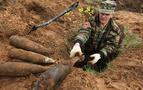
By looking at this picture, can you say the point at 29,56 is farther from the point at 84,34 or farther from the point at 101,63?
the point at 101,63

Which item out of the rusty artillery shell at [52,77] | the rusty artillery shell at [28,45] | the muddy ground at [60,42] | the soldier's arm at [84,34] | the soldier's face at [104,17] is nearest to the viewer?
the rusty artillery shell at [52,77]

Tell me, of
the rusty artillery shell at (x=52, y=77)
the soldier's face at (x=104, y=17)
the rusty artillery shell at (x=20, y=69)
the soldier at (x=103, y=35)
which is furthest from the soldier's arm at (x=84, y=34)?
the rusty artillery shell at (x=20, y=69)

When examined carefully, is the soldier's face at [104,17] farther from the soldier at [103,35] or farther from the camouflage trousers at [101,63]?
the camouflage trousers at [101,63]

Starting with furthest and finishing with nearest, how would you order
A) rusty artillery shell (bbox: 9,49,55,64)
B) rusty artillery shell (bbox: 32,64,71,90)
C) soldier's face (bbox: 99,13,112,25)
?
soldier's face (bbox: 99,13,112,25)
rusty artillery shell (bbox: 9,49,55,64)
rusty artillery shell (bbox: 32,64,71,90)

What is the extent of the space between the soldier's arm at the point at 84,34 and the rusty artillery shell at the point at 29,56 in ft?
2.75

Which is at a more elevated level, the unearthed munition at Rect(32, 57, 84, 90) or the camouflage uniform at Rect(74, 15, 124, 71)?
the camouflage uniform at Rect(74, 15, 124, 71)

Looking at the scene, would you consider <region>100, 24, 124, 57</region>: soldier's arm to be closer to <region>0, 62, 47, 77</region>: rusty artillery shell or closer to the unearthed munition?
the unearthed munition

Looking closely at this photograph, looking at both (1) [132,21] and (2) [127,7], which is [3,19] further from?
Result: (2) [127,7]

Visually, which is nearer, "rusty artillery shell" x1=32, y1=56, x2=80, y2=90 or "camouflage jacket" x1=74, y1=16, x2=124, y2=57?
"rusty artillery shell" x1=32, y1=56, x2=80, y2=90

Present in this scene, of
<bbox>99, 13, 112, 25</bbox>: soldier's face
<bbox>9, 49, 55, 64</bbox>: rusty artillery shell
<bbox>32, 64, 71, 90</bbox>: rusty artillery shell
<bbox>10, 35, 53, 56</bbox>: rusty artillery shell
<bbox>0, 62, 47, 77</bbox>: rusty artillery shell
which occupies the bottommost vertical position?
<bbox>32, 64, 71, 90</bbox>: rusty artillery shell

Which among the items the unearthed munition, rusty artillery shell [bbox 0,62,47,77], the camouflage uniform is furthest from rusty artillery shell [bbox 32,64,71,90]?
the camouflage uniform

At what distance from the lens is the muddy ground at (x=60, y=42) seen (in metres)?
4.44

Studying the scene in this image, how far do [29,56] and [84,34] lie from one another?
1.17m

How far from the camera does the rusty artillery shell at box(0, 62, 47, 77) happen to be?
14.6ft
